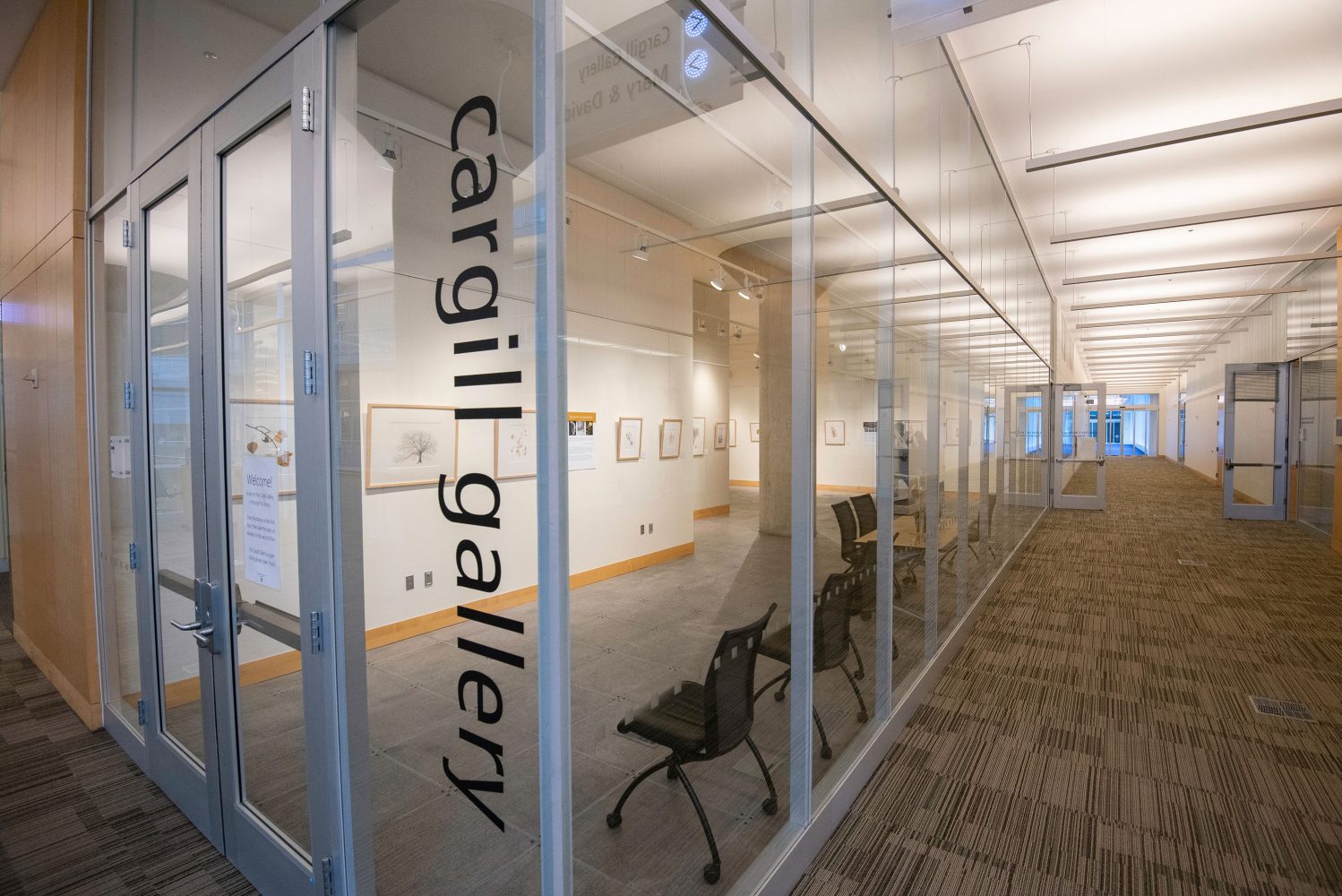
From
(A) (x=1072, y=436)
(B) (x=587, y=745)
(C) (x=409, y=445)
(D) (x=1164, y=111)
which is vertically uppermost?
(D) (x=1164, y=111)

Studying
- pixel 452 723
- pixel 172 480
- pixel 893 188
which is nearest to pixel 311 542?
pixel 452 723

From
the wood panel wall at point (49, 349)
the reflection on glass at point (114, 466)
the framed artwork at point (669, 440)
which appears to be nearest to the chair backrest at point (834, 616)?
the framed artwork at point (669, 440)

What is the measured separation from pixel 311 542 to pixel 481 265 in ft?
3.08

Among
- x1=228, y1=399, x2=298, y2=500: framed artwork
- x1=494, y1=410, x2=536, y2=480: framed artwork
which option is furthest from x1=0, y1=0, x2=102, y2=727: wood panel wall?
x1=494, y1=410, x2=536, y2=480: framed artwork

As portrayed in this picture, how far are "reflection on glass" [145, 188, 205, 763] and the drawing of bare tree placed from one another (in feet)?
4.27

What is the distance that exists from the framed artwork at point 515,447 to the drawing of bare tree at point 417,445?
190mm

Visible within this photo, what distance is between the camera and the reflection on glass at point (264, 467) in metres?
1.90

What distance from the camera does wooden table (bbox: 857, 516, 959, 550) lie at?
304cm

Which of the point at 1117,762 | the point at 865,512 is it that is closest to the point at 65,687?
the point at 865,512

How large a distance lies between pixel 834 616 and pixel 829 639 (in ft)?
0.32

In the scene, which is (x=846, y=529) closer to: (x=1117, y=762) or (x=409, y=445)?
(x=1117, y=762)

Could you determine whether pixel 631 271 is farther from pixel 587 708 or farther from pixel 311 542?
pixel 311 542

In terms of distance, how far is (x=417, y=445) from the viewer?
1.48m

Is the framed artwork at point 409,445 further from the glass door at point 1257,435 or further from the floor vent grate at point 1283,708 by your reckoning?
the glass door at point 1257,435
